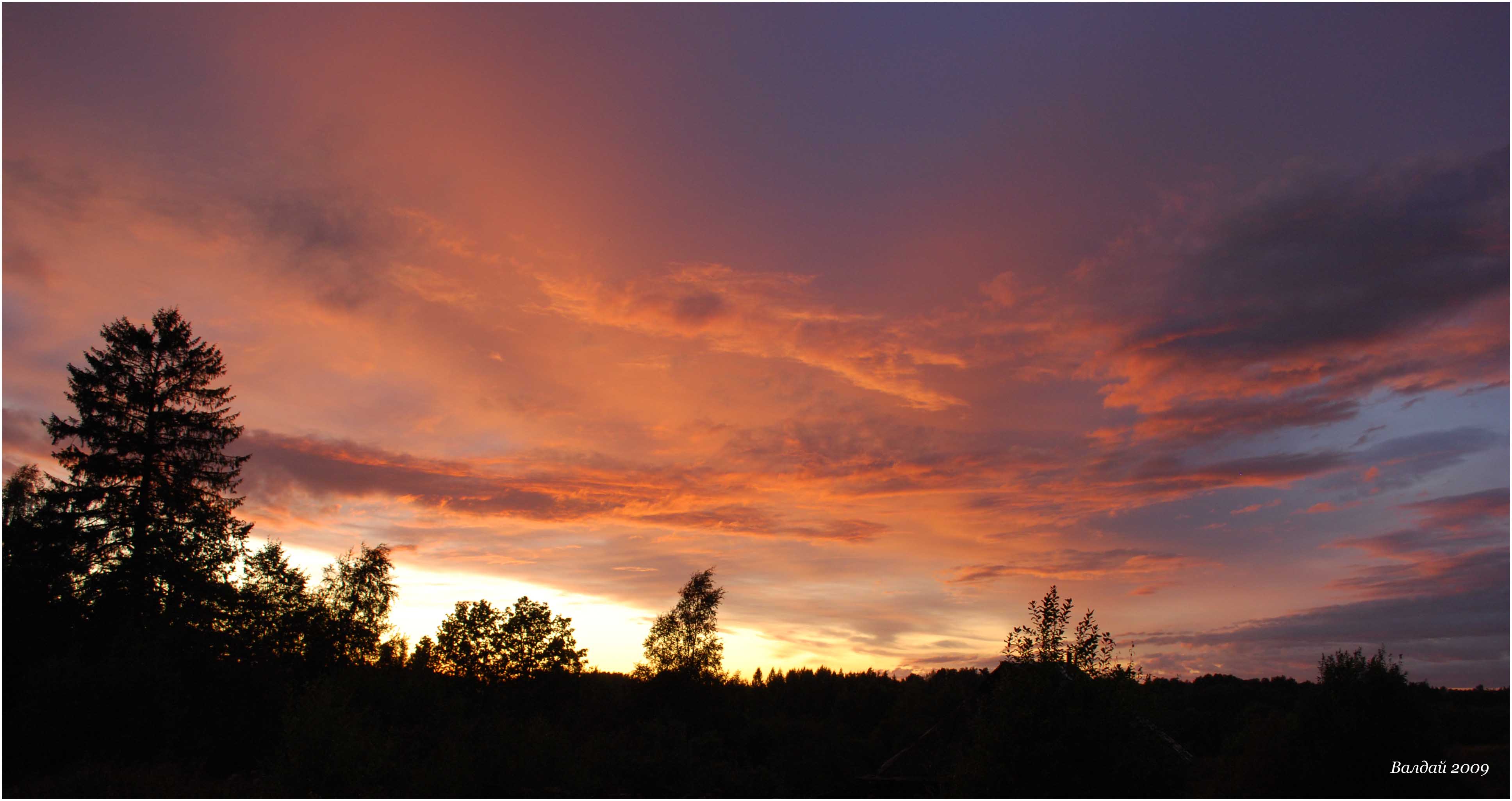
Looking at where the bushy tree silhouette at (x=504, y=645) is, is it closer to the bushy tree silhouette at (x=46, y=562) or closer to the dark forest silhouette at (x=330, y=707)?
the dark forest silhouette at (x=330, y=707)

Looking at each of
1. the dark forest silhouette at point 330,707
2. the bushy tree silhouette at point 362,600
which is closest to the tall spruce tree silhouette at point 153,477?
the dark forest silhouette at point 330,707

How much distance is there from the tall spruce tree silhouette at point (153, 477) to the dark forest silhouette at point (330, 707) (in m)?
0.12

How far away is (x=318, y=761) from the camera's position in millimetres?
38188

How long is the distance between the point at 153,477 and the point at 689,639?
1902 inches

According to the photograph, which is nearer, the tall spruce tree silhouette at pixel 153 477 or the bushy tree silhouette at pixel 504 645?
the tall spruce tree silhouette at pixel 153 477

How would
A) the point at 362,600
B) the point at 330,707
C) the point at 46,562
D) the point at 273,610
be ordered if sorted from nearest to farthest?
the point at 330,707, the point at 46,562, the point at 273,610, the point at 362,600

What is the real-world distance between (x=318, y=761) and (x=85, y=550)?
20342mm

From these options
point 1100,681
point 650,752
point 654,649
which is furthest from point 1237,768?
point 654,649

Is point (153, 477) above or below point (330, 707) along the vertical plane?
above

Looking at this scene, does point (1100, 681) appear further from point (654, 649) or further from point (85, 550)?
point (654, 649)

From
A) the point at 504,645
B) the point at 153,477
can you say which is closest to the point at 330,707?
the point at 153,477

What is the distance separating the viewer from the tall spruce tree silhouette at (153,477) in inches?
1791

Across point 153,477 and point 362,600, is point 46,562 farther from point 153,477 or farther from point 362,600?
point 362,600

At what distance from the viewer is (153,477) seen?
4659 cm
